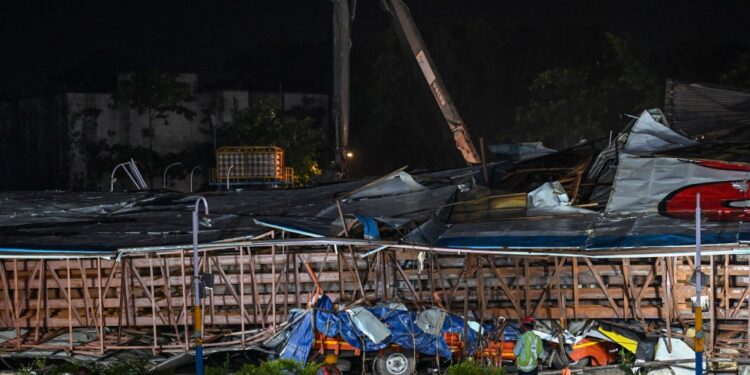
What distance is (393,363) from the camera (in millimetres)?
23359

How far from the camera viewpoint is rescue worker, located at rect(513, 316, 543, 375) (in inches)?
844

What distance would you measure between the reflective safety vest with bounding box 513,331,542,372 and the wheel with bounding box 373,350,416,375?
2.70 m

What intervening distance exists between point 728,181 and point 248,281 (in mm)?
10515

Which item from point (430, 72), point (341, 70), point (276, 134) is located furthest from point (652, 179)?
point (276, 134)

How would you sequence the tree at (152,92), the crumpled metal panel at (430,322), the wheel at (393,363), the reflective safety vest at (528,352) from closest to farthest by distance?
the reflective safety vest at (528,352)
the crumpled metal panel at (430,322)
the wheel at (393,363)
the tree at (152,92)

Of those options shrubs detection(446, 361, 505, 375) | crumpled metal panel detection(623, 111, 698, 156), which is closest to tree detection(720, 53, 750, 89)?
crumpled metal panel detection(623, 111, 698, 156)

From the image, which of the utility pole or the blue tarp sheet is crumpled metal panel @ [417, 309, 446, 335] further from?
the utility pole

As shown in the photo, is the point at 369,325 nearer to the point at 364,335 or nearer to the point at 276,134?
the point at 364,335

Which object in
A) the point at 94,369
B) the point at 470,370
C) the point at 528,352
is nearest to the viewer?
the point at 94,369

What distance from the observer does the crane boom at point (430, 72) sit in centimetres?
3681

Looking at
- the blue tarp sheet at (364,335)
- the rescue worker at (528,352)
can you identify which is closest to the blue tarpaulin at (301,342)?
the blue tarp sheet at (364,335)

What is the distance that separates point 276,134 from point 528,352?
142ft

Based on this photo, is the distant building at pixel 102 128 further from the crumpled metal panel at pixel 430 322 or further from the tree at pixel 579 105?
the crumpled metal panel at pixel 430 322

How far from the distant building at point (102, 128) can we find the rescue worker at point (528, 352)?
45.8 meters
